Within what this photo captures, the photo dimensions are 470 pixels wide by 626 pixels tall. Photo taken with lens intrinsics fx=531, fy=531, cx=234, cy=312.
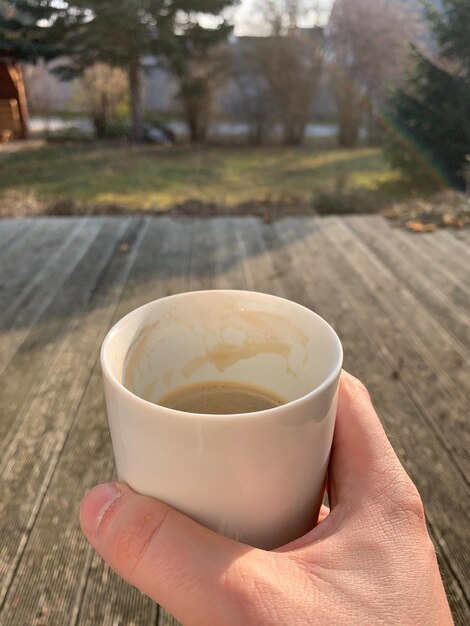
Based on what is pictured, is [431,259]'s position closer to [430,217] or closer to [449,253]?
[449,253]

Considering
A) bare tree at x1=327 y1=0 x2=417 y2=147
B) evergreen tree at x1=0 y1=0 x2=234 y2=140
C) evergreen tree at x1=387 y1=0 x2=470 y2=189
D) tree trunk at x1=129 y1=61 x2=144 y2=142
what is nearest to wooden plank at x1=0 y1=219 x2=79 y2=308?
evergreen tree at x1=387 y1=0 x2=470 y2=189

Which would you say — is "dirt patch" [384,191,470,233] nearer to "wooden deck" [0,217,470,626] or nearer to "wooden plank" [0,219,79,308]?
"wooden deck" [0,217,470,626]

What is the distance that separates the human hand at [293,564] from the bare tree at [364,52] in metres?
9.74

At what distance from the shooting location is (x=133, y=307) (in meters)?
1.58

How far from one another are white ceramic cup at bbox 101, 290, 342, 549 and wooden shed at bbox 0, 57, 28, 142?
916 centimetres

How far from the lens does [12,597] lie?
0.72 meters

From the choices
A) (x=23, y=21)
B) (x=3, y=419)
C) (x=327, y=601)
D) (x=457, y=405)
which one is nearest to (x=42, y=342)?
(x=3, y=419)

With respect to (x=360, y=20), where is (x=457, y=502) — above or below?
below

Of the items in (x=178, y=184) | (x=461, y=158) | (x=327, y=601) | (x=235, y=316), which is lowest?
(x=178, y=184)

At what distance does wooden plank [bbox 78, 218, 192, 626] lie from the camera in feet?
2.32

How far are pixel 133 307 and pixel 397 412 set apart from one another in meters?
0.82

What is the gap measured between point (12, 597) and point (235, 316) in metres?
0.50

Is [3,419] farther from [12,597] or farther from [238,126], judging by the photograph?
[238,126]

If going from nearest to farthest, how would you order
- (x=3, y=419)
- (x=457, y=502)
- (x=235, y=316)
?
(x=235, y=316)
(x=457, y=502)
(x=3, y=419)
